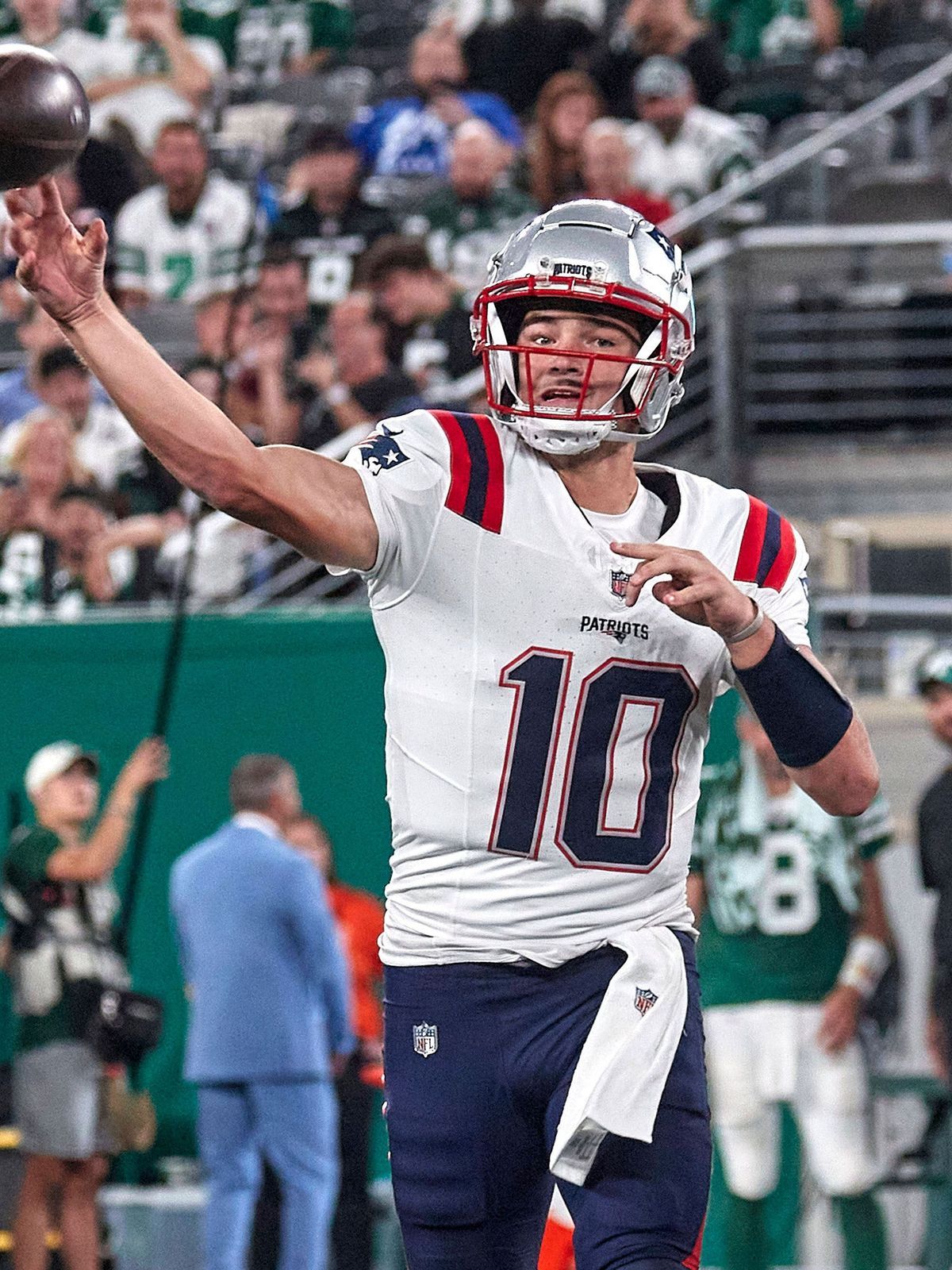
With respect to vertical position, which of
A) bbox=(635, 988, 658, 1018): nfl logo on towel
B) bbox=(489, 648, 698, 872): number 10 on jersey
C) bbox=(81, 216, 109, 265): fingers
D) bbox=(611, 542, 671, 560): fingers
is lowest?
bbox=(635, 988, 658, 1018): nfl logo on towel

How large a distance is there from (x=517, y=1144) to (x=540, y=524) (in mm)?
868

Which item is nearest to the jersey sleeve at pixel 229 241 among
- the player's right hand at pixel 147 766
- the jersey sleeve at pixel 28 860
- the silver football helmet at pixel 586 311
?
the player's right hand at pixel 147 766

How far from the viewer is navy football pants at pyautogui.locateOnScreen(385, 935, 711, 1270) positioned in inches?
→ 111

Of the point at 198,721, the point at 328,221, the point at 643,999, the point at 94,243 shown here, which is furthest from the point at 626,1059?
the point at 328,221

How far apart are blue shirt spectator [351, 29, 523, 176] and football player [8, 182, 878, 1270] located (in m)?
7.08

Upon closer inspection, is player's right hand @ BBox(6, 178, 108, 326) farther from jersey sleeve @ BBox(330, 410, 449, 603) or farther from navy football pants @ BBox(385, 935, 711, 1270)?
navy football pants @ BBox(385, 935, 711, 1270)

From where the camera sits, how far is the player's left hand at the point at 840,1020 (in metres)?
6.21

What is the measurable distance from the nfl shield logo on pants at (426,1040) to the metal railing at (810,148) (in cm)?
537

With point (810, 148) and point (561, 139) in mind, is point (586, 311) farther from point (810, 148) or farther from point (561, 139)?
point (561, 139)

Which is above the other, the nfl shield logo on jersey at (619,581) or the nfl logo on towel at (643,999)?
the nfl shield logo on jersey at (619,581)

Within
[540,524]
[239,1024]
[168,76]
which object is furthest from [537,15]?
[540,524]

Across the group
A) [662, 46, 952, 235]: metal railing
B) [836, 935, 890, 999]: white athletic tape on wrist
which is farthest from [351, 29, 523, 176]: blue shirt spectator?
[836, 935, 890, 999]: white athletic tape on wrist

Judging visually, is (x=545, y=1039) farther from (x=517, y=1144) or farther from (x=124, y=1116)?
(x=124, y=1116)

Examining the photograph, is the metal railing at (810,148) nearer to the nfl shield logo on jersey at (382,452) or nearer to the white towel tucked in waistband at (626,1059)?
the nfl shield logo on jersey at (382,452)
